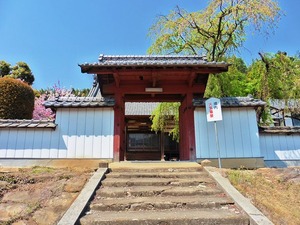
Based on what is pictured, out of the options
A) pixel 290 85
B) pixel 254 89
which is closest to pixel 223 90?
pixel 254 89

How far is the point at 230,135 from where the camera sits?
773cm

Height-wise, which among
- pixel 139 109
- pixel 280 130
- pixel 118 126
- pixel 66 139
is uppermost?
pixel 139 109

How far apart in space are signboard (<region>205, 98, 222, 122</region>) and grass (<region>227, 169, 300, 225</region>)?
186cm

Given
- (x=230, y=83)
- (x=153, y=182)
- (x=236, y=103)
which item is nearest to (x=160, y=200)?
(x=153, y=182)

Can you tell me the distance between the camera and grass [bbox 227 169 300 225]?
12.9ft

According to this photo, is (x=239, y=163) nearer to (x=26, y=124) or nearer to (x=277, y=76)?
(x=277, y=76)

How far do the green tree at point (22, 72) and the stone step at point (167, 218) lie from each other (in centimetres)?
2750

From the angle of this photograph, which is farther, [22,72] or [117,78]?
[22,72]

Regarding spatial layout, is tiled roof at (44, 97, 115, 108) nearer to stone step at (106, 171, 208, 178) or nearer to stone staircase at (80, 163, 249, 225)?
stone staircase at (80, 163, 249, 225)

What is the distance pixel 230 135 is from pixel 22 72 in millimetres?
26544

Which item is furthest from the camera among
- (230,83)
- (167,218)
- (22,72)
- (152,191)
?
(22,72)

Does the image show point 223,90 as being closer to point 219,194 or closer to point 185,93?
point 185,93

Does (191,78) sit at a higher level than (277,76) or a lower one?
lower

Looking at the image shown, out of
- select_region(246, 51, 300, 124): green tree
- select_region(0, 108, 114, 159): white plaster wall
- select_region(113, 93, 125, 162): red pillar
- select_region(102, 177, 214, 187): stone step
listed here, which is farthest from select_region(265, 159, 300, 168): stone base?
select_region(0, 108, 114, 159): white plaster wall
